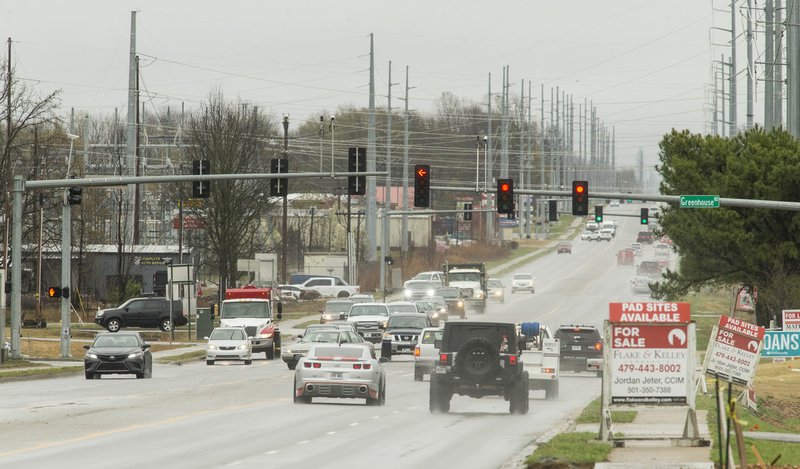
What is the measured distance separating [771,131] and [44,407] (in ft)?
153

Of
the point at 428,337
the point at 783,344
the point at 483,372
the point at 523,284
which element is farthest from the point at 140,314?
the point at 483,372

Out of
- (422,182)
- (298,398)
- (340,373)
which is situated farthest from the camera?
(422,182)

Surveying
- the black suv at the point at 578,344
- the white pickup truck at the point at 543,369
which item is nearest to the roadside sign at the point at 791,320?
the white pickup truck at the point at 543,369

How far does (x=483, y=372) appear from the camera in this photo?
3009cm

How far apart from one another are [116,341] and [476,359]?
17048 millimetres

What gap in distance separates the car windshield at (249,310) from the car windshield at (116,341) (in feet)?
47.1

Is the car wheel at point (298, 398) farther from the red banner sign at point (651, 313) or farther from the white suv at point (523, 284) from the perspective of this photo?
the white suv at point (523, 284)

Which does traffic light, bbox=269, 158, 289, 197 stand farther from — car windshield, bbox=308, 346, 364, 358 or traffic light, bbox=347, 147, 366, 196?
car windshield, bbox=308, 346, 364, 358

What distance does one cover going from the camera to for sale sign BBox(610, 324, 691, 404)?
65.3 feet

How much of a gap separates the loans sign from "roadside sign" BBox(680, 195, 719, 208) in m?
24.5

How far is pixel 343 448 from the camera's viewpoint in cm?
2173

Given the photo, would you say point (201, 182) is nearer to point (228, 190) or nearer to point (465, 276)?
point (228, 190)

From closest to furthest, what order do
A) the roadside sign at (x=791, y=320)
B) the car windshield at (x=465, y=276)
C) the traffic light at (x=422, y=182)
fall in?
1. the roadside sign at (x=791, y=320)
2. the traffic light at (x=422, y=182)
3. the car windshield at (x=465, y=276)

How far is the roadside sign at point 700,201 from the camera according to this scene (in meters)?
43.9
